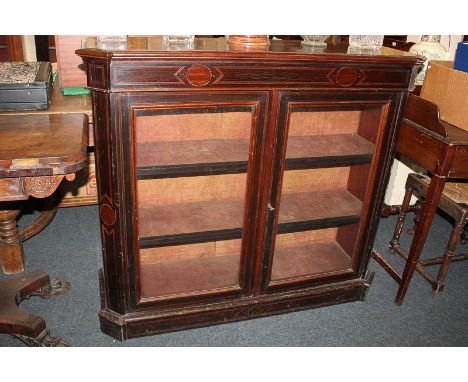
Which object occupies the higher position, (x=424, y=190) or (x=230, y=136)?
(x=230, y=136)

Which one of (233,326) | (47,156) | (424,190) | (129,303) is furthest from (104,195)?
(424,190)

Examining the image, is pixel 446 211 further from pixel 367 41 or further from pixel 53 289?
pixel 53 289

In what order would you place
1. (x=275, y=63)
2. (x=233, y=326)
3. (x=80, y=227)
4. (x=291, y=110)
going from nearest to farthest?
1. (x=275, y=63)
2. (x=291, y=110)
3. (x=233, y=326)
4. (x=80, y=227)

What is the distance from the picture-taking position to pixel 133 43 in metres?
1.82

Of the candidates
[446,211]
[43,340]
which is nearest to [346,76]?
[446,211]

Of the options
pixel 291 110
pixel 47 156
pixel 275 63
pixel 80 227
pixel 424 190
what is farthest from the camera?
pixel 80 227

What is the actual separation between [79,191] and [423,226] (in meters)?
2.38

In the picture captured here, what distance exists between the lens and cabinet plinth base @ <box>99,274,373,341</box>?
7.14ft

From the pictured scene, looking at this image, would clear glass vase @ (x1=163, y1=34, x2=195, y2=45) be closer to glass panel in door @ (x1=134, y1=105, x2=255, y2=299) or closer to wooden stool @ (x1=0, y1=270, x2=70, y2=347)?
glass panel in door @ (x1=134, y1=105, x2=255, y2=299)

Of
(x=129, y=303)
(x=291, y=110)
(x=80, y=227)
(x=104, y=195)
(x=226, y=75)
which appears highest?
(x=226, y=75)

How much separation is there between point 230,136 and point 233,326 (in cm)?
103

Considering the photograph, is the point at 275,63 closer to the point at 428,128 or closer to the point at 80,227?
the point at 428,128

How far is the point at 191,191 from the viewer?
93.0 inches

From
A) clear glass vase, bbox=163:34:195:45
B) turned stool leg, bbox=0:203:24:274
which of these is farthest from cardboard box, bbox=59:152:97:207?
clear glass vase, bbox=163:34:195:45
